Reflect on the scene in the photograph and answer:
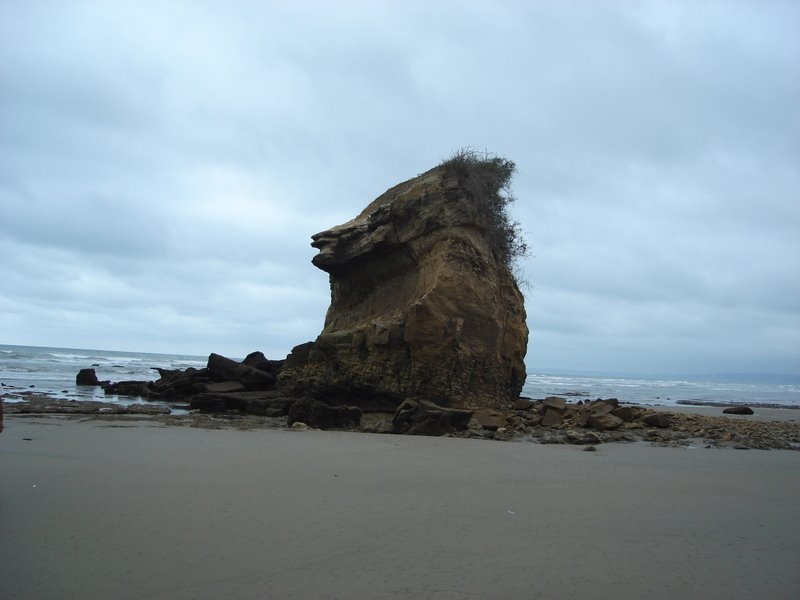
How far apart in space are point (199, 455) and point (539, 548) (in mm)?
4463

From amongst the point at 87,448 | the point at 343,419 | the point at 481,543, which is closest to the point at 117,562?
the point at 481,543

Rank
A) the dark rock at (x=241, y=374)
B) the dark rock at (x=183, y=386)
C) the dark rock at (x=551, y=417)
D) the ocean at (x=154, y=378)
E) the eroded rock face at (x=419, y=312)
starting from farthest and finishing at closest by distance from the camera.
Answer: the ocean at (x=154, y=378)
the dark rock at (x=183, y=386)
the dark rock at (x=241, y=374)
the eroded rock face at (x=419, y=312)
the dark rock at (x=551, y=417)

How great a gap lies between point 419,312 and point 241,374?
901cm

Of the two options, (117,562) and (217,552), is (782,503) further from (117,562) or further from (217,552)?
(117,562)

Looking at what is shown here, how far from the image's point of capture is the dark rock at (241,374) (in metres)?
19.4

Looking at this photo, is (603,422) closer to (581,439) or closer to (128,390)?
(581,439)

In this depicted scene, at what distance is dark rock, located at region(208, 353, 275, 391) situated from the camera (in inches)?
764

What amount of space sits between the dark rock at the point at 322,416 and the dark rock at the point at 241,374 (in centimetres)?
862

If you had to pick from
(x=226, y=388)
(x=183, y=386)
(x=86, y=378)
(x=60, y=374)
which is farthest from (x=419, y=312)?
(x=60, y=374)

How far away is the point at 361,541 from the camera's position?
11.1 ft

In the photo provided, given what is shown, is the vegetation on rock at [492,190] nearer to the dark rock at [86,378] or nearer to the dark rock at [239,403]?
the dark rock at [239,403]

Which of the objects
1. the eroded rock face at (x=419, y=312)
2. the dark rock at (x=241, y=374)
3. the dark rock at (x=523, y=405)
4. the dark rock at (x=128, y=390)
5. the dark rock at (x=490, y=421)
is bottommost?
the dark rock at (x=128, y=390)

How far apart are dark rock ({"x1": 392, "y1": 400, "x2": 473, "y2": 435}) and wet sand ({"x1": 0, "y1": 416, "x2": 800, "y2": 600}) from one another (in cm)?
328

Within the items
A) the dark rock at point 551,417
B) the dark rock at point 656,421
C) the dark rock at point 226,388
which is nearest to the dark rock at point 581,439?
the dark rock at point 551,417
